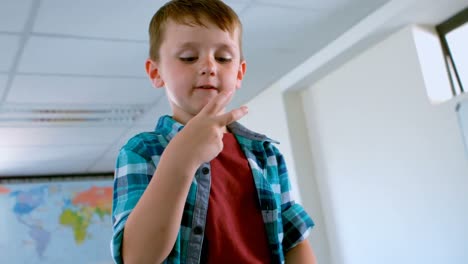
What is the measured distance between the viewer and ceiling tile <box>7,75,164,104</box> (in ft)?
9.13

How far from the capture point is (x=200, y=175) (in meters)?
0.62

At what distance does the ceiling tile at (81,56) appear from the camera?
7.74 feet

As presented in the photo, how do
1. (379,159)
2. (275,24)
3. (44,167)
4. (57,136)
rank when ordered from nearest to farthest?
(275,24), (379,159), (57,136), (44,167)

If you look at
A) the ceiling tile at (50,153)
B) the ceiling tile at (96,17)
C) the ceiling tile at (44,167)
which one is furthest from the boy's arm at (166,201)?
the ceiling tile at (44,167)

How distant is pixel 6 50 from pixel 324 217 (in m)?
2.33

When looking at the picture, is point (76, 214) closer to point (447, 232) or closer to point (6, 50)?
point (6, 50)

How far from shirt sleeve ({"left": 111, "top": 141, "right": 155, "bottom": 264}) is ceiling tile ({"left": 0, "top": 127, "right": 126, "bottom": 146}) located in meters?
3.34

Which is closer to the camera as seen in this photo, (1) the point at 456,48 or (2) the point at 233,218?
(2) the point at 233,218

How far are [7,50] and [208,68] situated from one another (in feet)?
6.97

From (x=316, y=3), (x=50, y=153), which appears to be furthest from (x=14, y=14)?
(x=50, y=153)

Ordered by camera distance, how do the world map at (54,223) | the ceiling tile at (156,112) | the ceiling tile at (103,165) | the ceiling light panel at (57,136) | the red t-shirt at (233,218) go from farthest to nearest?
the ceiling tile at (103,165) < the world map at (54,223) < the ceiling light panel at (57,136) < the ceiling tile at (156,112) < the red t-shirt at (233,218)

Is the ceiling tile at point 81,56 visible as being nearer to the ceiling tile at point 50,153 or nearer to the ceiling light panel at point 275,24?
the ceiling light panel at point 275,24

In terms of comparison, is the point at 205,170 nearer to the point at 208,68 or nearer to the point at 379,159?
the point at 208,68

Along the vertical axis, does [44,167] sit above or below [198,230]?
above
